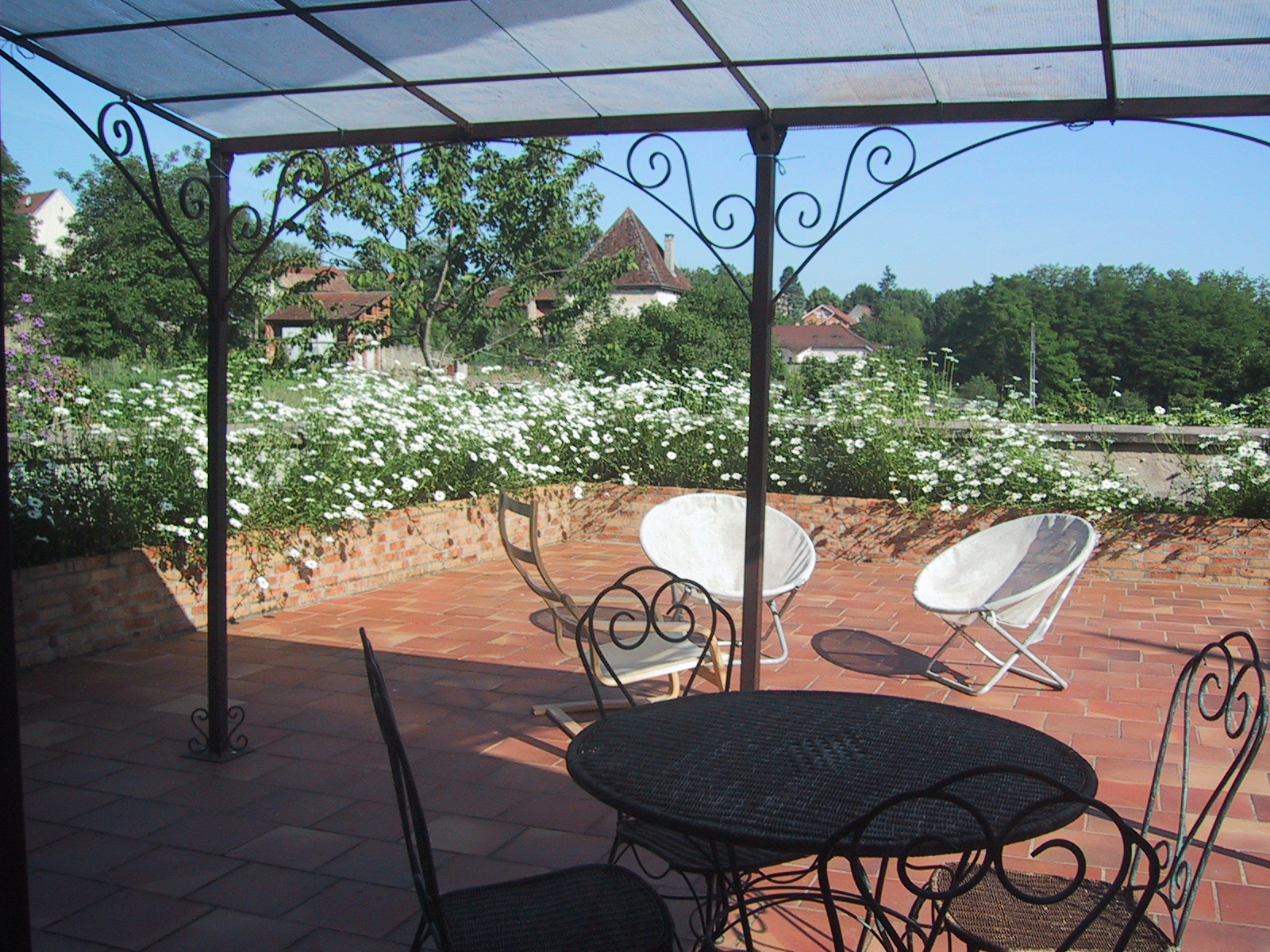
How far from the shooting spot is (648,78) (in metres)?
3.35

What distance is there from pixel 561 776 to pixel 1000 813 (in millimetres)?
1957

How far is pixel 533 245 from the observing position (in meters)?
13.2

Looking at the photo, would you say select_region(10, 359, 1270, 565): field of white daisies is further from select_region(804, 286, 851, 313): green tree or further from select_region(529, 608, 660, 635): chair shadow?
select_region(804, 286, 851, 313): green tree

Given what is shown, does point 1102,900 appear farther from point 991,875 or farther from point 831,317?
point 831,317

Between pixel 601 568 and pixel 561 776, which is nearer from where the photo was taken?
pixel 561 776

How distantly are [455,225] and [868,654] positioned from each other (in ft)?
30.3

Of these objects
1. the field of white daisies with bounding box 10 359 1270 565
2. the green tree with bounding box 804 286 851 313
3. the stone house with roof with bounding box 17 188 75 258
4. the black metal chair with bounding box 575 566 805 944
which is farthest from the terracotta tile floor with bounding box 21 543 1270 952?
the green tree with bounding box 804 286 851 313

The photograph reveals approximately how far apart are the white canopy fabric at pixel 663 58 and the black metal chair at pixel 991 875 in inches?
77.4

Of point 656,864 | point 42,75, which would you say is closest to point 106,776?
point 656,864

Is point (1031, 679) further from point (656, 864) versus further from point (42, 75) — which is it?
point (42, 75)

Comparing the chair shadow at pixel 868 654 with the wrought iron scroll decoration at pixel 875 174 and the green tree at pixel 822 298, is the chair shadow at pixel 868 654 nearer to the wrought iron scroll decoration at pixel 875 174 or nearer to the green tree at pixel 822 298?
the wrought iron scroll decoration at pixel 875 174

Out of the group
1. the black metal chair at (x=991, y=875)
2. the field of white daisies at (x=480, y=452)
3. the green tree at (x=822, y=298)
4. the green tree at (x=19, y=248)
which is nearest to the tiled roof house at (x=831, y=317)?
the green tree at (x=822, y=298)

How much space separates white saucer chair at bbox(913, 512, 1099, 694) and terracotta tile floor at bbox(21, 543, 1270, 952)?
178 millimetres

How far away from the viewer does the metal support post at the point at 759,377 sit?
136 inches
